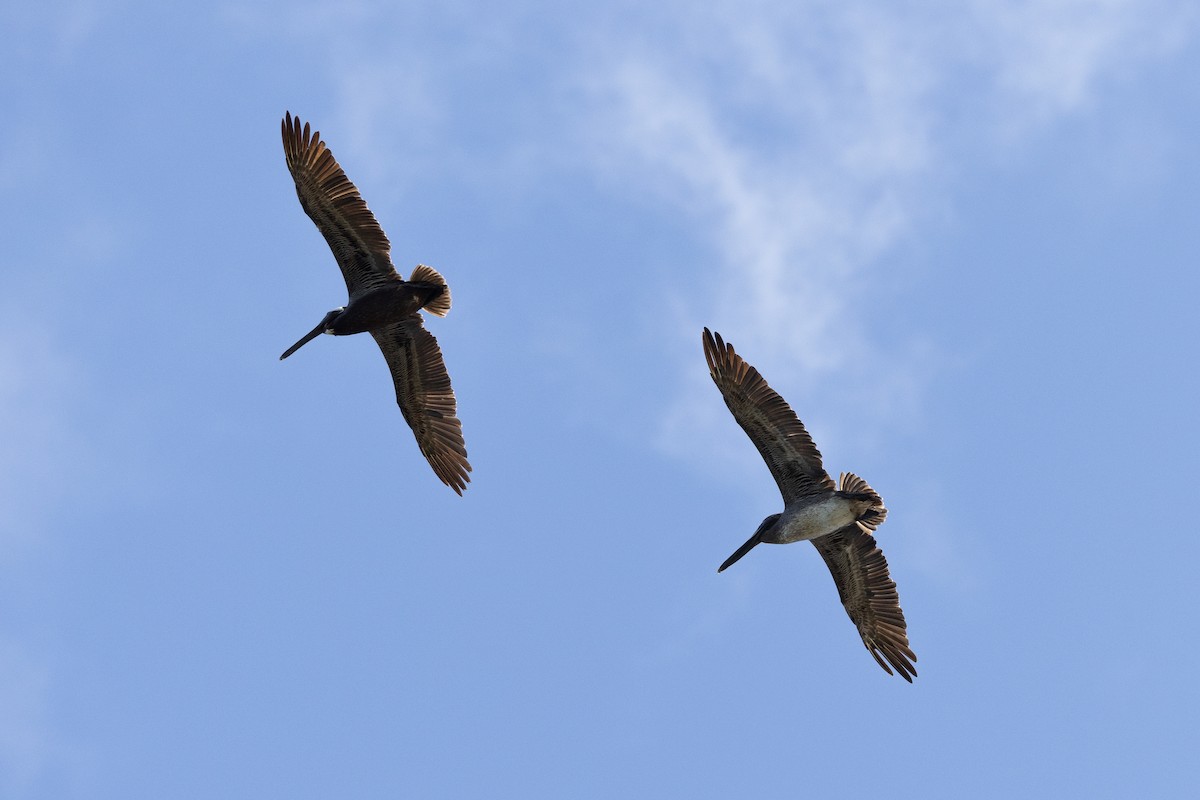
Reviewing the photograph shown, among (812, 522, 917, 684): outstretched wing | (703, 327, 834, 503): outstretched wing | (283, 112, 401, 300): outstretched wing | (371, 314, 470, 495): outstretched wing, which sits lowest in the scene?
(812, 522, 917, 684): outstretched wing

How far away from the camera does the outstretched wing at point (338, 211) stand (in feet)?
71.7

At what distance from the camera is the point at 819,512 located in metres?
20.9

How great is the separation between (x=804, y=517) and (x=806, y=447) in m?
0.88

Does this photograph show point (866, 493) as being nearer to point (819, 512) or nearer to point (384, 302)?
point (819, 512)

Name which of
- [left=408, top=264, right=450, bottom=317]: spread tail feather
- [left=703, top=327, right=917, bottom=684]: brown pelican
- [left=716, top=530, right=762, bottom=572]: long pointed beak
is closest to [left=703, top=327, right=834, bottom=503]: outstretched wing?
[left=703, top=327, right=917, bottom=684]: brown pelican

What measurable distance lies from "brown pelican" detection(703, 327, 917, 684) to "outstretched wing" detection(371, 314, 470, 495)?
4.04 m

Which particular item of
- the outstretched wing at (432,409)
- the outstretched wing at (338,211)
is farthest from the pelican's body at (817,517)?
the outstretched wing at (338,211)

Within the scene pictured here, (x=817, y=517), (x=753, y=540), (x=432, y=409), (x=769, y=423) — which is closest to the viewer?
(x=769, y=423)

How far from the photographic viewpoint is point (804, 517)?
20953mm

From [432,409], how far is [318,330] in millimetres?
1839

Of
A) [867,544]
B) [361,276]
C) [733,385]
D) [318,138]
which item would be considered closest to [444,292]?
[361,276]

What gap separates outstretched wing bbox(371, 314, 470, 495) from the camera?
23.5m

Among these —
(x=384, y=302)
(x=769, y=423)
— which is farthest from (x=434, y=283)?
(x=769, y=423)

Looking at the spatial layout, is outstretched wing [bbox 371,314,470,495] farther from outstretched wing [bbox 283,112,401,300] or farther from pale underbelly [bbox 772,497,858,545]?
pale underbelly [bbox 772,497,858,545]
